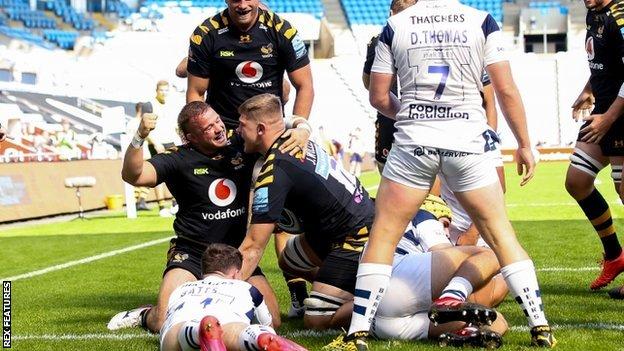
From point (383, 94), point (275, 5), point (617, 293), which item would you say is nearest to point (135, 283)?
point (617, 293)

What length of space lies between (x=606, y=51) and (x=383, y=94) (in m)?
2.85

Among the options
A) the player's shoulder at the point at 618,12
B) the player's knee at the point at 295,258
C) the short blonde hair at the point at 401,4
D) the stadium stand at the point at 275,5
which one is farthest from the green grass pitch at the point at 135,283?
the stadium stand at the point at 275,5

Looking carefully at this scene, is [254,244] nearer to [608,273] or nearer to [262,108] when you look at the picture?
[262,108]

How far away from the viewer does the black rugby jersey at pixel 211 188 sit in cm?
752

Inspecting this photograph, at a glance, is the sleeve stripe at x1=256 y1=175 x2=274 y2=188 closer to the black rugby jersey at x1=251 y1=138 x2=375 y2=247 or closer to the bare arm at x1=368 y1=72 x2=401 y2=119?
the black rugby jersey at x1=251 y1=138 x2=375 y2=247

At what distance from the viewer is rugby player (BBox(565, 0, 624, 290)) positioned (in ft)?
26.6

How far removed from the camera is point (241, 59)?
26.1ft

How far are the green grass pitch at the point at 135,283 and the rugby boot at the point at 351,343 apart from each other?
0.83 ft

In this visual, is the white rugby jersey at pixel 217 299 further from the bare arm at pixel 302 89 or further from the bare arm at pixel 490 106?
the bare arm at pixel 490 106

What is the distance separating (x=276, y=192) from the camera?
6418 mm

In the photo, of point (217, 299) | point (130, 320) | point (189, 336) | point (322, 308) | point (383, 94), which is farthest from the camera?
point (130, 320)

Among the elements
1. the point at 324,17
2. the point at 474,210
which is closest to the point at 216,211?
the point at 474,210

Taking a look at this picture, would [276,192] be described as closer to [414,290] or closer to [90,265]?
[414,290]

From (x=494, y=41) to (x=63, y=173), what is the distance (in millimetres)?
15971
